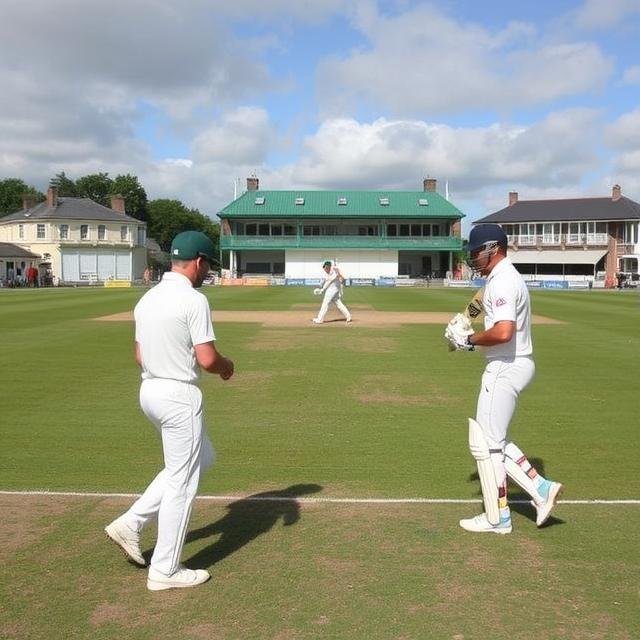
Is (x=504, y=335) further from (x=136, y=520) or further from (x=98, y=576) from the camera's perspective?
(x=98, y=576)

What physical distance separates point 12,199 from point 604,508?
118 m

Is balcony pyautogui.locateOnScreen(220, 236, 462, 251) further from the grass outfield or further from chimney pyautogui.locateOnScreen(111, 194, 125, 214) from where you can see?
the grass outfield

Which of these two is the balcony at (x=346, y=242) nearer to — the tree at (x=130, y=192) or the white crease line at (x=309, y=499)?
the tree at (x=130, y=192)

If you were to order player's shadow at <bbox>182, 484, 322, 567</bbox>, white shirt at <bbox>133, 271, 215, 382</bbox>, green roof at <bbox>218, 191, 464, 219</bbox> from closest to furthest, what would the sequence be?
white shirt at <bbox>133, 271, 215, 382</bbox> < player's shadow at <bbox>182, 484, 322, 567</bbox> < green roof at <bbox>218, 191, 464, 219</bbox>

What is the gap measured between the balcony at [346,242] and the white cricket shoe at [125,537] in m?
74.2

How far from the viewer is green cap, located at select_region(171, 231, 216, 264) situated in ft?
13.8

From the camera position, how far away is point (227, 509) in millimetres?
5523

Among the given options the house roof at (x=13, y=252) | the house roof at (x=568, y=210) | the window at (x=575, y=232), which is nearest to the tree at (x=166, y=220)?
the house roof at (x=13, y=252)

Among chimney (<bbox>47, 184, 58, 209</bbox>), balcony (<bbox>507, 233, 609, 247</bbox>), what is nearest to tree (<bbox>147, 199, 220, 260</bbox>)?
chimney (<bbox>47, 184, 58, 209</bbox>)

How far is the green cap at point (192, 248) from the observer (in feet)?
13.8

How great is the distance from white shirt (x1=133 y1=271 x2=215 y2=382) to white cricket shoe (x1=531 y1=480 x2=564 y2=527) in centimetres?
260

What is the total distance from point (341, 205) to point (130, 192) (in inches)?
1667

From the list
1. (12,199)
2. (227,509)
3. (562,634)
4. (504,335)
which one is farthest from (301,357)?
(12,199)

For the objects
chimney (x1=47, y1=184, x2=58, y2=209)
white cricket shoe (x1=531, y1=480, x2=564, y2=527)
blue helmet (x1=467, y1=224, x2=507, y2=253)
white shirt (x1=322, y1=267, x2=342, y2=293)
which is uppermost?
chimney (x1=47, y1=184, x2=58, y2=209)
